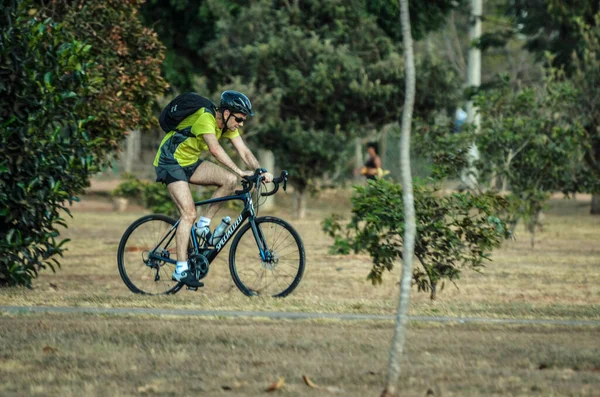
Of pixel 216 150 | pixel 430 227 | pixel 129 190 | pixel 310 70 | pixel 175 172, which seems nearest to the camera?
pixel 216 150

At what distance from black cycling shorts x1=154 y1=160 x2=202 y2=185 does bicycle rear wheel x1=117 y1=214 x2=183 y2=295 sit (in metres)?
0.54

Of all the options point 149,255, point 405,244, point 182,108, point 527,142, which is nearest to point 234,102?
point 182,108

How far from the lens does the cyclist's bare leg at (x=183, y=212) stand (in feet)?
33.4

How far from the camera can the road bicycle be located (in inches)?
401

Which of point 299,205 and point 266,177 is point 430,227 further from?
point 299,205

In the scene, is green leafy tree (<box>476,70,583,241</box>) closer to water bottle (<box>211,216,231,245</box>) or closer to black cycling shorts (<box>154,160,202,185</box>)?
water bottle (<box>211,216,231,245</box>)

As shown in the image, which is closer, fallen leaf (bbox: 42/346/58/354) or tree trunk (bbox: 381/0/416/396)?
tree trunk (bbox: 381/0/416/396)

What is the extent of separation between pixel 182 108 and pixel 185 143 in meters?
0.32

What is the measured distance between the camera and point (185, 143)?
1020 centimetres

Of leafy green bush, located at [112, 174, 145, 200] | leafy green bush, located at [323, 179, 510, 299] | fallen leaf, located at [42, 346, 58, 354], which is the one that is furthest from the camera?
leafy green bush, located at [112, 174, 145, 200]

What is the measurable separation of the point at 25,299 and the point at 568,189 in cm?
1218

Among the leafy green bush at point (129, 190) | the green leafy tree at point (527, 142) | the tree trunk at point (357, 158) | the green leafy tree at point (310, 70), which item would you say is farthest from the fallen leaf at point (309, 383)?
the tree trunk at point (357, 158)

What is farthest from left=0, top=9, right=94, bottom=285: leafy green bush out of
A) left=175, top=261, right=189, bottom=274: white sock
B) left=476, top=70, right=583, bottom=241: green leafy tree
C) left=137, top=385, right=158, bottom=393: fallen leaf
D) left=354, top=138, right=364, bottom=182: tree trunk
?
left=354, top=138, right=364, bottom=182: tree trunk

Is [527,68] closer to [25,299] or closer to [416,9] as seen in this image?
[416,9]
